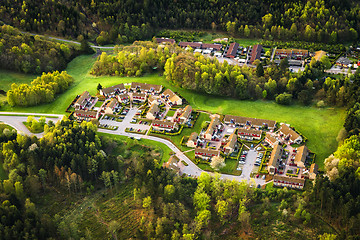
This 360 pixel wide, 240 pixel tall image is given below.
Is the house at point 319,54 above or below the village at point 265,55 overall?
above

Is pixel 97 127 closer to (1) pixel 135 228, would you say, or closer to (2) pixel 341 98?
(1) pixel 135 228

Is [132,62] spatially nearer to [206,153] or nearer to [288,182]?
[206,153]

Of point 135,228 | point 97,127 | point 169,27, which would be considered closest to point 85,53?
point 169,27

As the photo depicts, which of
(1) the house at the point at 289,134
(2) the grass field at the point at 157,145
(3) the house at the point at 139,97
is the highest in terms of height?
(1) the house at the point at 289,134

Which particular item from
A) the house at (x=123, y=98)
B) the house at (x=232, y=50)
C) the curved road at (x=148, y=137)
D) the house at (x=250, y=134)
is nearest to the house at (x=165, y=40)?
the house at (x=232, y=50)

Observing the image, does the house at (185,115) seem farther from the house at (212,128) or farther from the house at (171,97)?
the house at (212,128)
